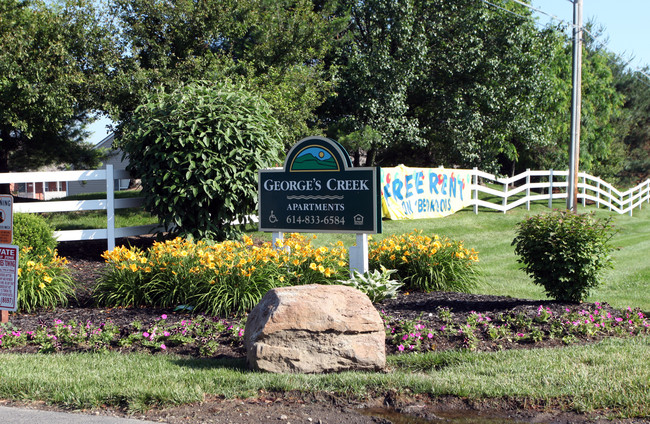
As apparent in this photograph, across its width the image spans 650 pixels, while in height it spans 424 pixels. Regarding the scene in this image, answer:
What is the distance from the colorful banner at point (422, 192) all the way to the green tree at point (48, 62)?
8.20m

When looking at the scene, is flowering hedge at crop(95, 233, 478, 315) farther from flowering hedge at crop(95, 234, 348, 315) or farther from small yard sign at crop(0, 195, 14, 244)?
small yard sign at crop(0, 195, 14, 244)

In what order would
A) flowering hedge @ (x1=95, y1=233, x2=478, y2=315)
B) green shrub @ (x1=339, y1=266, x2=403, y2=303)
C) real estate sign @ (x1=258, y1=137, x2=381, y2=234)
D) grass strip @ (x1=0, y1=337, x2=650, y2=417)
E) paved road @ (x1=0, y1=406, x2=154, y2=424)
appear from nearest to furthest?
1. paved road @ (x1=0, y1=406, x2=154, y2=424)
2. grass strip @ (x1=0, y1=337, x2=650, y2=417)
3. flowering hedge @ (x1=95, y1=233, x2=478, y2=315)
4. green shrub @ (x1=339, y1=266, x2=403, y2=303)
5. real estate sign @ (x1=258, y1=137, x2=381, y2=234)

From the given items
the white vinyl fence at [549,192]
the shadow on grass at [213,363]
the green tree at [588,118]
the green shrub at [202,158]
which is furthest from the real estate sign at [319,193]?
the green tree at [588,118]

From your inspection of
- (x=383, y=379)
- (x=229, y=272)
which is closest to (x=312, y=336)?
(x=383, y=379)

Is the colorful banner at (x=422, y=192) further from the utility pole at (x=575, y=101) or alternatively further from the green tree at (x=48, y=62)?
the green tree at (x=48, y=62)

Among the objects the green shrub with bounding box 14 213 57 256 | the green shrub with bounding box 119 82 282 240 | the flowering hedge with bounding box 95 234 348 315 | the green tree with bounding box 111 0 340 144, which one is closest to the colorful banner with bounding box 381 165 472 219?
the green tree with bounding box 111 0 340 144

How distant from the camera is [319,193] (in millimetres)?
8664

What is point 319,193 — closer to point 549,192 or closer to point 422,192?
point 422,192

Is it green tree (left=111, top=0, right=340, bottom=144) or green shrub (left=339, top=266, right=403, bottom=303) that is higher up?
green tree (left=111, top=0, right=340, bottom=144)

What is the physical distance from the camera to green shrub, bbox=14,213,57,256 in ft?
30.6

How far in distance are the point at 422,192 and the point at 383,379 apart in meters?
14.5

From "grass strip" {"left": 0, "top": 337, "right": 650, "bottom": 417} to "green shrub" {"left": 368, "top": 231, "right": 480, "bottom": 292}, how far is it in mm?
3129

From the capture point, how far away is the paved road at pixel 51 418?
14.1 ft

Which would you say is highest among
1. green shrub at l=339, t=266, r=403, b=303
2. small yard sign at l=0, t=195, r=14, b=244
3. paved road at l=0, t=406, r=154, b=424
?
small yard sign at l=0, t=195, r=14, b=244
